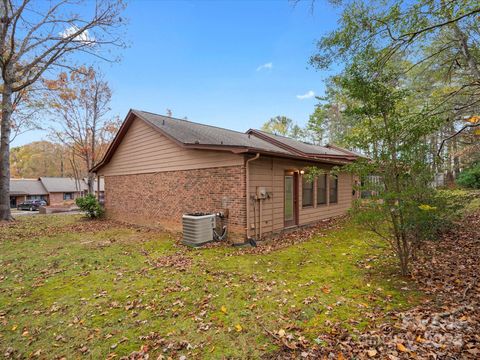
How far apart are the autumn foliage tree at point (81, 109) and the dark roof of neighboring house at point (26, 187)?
79.7 ft

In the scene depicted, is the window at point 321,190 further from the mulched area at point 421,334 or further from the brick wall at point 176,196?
the mulched area at point 421,334

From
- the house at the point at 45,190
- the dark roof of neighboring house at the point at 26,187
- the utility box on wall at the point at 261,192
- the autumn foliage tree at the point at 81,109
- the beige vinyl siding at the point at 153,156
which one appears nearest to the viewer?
the utility box on wall at the point at 261,192

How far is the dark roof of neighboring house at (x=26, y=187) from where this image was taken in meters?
39.4

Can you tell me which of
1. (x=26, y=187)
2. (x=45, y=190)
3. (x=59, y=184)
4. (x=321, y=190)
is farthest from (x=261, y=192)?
(x=59, y=184)

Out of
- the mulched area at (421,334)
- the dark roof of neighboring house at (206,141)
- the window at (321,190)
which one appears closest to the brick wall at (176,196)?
the dark roof of neighboring house at (206,141)

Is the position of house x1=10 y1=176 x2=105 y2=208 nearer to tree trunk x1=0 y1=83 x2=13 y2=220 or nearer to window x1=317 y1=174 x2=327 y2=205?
tree trunk x1=0 y1=83 x2=13 y2=220

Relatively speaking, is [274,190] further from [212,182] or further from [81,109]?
[81,109]

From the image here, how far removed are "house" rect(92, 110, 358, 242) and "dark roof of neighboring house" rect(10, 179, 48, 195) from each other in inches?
1465

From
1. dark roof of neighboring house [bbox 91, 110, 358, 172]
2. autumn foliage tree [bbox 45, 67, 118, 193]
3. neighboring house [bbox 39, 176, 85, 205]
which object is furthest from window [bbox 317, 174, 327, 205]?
neighboring house [bbox 39, 176, 85, 205]

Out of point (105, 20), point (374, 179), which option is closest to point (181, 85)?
point (105, 20)

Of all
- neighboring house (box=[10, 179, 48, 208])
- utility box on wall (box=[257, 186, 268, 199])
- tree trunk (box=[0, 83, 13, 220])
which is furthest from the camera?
neighboring house (box=[10, 179, 48, 208])

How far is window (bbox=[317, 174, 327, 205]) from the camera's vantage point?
11035 millimetres

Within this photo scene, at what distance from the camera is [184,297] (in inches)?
168

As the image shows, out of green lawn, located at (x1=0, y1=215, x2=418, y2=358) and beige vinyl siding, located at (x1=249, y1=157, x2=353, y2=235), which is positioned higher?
beige vinyl siding, located at (x1=249, y1=157, x2=353, y2=235)
